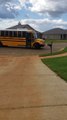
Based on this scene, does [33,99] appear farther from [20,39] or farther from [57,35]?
[57,35]

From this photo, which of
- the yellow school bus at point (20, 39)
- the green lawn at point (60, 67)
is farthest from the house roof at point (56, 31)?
the green lawn at point (60, 67)

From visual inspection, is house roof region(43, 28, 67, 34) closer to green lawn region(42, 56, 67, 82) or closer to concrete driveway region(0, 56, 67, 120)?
green lawn region(42, 56, 67, 82)

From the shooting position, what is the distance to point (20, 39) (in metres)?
46.8

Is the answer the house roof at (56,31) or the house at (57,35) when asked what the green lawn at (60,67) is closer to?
the house at (57,35)

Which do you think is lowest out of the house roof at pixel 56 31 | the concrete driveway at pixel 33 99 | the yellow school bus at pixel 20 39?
the house roof at pixel 56 31

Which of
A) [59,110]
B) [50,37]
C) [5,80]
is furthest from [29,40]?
[50,37]

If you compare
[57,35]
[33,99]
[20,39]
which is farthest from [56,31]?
[33,99]

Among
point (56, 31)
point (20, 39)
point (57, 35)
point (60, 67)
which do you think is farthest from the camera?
point (56, 31)

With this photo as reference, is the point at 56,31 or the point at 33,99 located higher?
the point at 33,99

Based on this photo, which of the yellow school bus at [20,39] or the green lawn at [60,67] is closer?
the green lawn at [60,67]

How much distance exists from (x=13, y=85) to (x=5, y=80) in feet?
5.55

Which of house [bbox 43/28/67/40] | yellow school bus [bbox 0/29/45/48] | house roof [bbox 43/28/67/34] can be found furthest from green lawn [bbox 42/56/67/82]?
house roof [bbox 43/28/67/34]

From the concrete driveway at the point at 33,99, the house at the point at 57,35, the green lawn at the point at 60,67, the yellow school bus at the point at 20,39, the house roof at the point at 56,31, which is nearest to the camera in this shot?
the concrete driveway at the point at 33,99

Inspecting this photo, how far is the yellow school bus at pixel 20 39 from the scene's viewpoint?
46.6m
